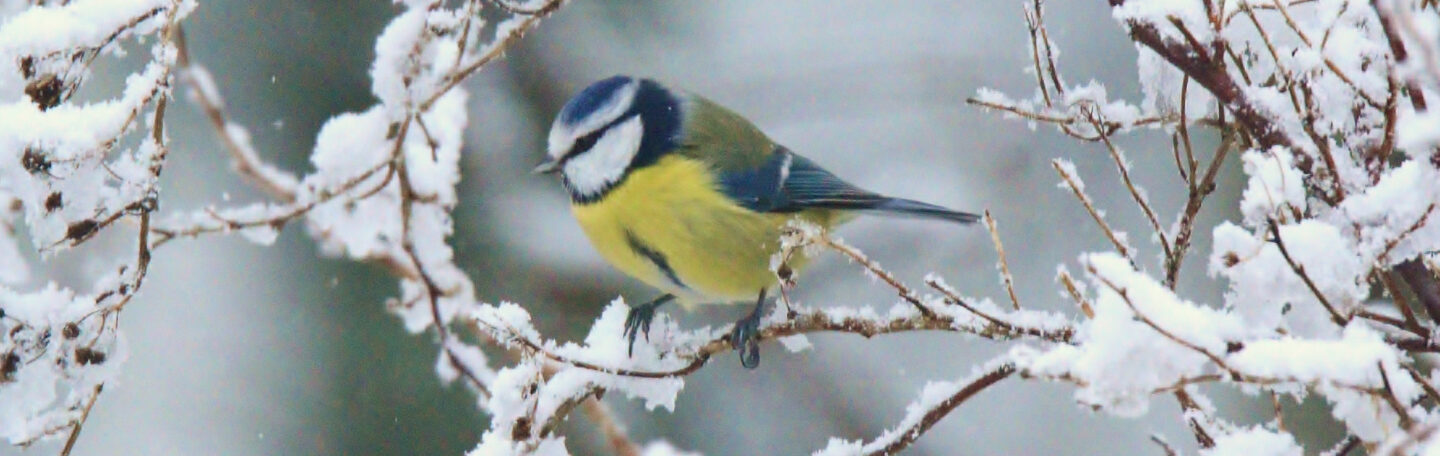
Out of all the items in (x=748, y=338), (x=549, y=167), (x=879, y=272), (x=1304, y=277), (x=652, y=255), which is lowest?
(x=1304, y=277)

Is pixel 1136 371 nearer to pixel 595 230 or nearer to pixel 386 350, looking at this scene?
pixel 595 230

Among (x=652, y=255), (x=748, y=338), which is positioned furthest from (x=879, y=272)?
(x=652, y=255)

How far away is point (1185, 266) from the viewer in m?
6.19

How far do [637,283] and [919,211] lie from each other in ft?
7.76

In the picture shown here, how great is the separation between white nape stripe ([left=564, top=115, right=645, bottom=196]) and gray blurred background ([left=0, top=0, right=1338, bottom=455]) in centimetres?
193

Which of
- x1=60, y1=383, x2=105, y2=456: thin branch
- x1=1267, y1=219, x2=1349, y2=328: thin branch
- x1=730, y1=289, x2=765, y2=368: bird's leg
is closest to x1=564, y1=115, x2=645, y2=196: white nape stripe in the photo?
x1=730, y1=289, x2=765, y2=368: bird's leg

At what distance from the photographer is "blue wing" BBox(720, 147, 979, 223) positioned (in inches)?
115

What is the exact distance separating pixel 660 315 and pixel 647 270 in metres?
0.28

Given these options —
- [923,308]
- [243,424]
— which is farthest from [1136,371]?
[243,424]

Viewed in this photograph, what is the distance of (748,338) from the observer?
2371 mm

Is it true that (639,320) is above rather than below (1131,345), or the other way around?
above

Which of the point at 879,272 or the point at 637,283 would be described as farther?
the point at 637,283

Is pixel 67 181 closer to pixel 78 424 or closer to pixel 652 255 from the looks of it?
pixel 78 424

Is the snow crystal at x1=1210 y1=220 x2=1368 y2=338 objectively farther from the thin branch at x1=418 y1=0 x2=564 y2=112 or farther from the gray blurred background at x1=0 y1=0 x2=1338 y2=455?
the gray blurred background at x1=0 y1=0 x2=1338 y2=455
